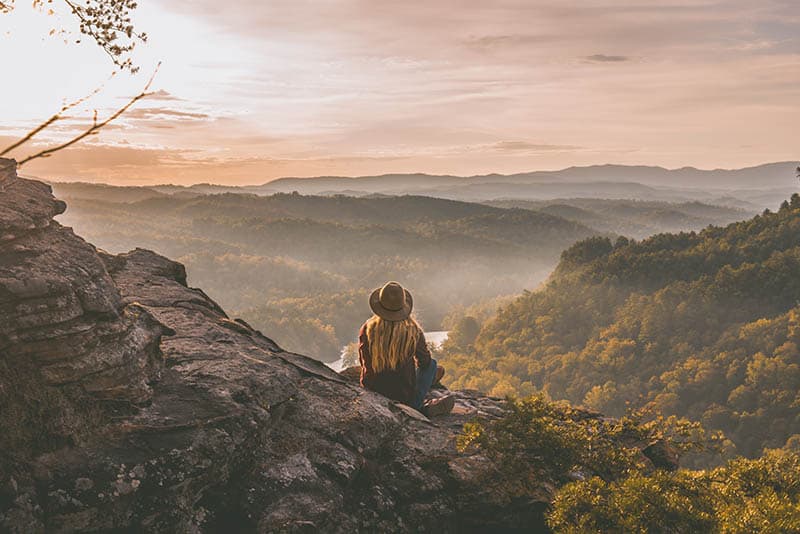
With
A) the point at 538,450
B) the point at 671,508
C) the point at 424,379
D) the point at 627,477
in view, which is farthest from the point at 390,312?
the point at 671,508

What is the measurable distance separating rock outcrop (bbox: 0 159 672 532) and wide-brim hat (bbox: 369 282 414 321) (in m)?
1.28

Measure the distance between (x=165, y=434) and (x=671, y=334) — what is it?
4938 inches

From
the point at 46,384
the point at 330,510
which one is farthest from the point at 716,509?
the point at 46,384

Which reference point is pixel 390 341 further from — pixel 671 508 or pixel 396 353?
pixel 671 508

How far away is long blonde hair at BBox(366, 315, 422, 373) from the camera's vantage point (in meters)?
8.39

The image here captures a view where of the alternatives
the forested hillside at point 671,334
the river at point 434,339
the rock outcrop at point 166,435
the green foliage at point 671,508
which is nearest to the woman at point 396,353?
the rock outcrop at point 166,435

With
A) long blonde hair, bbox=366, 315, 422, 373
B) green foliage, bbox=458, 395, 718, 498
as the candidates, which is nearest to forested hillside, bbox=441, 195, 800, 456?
green foliage, bbox=458, 395, 718, 498

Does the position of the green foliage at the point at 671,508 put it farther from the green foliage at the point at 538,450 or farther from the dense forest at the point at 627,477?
the green foliage at the point at 538,450

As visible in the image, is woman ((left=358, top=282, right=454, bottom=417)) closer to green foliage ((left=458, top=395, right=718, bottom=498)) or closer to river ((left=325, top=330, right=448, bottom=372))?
green foliage ((left=458, top=395, right=718, bottom=498))

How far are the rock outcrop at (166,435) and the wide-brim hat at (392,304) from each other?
1.28 meters

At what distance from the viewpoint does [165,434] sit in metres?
5.83

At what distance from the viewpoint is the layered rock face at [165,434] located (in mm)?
5164

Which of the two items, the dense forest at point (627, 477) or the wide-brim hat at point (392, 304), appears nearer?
the dense forest at point (627, 477)

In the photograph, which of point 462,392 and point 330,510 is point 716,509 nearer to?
point 330,510
